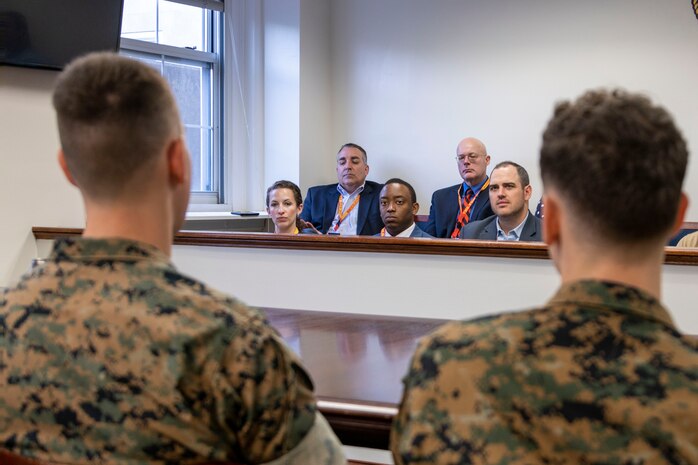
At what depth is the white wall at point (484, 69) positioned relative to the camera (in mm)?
6281

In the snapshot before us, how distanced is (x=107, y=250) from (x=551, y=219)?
61cm

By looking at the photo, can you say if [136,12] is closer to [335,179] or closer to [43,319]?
[335,179]

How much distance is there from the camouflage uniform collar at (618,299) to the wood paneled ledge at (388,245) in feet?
7.62

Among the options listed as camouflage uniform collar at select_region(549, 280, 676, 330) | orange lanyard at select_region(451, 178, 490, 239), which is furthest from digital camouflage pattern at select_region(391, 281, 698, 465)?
orange lanyard at select_region(451, 178, 490, 239)

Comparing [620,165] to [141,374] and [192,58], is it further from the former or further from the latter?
[192,58]

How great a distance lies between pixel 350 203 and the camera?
672cm

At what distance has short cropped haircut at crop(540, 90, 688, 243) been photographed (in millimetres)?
997

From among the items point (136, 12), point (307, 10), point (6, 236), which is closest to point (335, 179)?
point (307, 10)

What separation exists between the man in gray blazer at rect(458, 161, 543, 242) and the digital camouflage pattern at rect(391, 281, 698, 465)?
3.55 meters

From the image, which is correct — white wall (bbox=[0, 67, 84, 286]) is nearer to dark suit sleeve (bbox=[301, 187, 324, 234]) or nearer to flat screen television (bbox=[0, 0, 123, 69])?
flat screen television (bbox=[0, 0, 123, 69])

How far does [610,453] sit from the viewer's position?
0.96 m

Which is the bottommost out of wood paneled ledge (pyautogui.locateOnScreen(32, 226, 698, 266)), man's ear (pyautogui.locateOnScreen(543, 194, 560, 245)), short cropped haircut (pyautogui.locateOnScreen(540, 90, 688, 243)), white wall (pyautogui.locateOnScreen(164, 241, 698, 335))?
white wall (pyautogui.locateOnScreen(164, 241, 698, 335))

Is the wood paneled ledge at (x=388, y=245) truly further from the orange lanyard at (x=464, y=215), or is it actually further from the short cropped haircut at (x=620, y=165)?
the orange lanyard at (x=464, y=215)

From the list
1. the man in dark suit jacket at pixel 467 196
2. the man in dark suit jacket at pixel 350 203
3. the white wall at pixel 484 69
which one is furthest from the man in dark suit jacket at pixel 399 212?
the white wall at pixel 484 69
